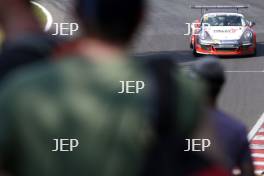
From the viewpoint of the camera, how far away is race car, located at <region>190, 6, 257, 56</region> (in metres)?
19.0

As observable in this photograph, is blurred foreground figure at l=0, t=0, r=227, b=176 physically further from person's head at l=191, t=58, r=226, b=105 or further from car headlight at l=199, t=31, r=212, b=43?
car headlight at l=199, t=31, r=212, b=43

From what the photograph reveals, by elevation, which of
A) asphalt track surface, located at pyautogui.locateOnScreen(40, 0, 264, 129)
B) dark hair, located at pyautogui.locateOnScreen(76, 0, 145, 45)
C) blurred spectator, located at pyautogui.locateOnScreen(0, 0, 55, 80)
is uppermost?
dark hair, located at pyautogui.locateOnScreen(76, 0, 145, 45)

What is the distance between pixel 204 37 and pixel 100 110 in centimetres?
1718

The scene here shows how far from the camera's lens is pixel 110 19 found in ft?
7.00

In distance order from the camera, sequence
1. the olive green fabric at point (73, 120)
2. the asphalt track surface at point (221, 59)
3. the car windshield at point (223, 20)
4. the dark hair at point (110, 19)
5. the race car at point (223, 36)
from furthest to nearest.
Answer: the car windshield at point (223, 20), the race car at point (223, 36), the asphalt track surface at point (221, 59), the dark hair at point (110, 19), the olive green fabric at point (73, 120)

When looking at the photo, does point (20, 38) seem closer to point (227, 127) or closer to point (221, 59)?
point (227, 127)

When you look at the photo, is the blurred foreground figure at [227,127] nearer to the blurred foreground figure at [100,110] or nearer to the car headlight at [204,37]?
the blurred foreground figure at [100,110]

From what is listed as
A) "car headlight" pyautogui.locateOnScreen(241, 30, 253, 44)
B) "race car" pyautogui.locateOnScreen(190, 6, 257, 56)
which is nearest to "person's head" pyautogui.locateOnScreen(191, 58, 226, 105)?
"race car" pyautogui.locateOnScreen(190, 6, 257, 56)

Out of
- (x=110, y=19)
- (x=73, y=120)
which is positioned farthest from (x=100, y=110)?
(x=110, y=19)

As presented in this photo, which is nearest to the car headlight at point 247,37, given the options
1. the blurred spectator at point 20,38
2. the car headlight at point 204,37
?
the car headlight at point 204,37

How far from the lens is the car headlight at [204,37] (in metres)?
18.8

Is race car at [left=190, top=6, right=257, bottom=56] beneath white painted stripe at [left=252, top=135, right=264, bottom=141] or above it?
beneath

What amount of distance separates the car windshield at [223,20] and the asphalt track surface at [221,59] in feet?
2.57

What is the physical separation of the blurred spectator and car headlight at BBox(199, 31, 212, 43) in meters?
16.4
